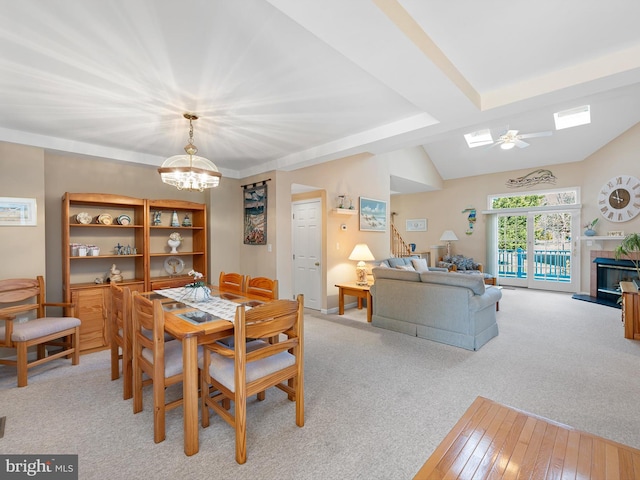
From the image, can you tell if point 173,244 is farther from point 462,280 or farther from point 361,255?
point 462,280

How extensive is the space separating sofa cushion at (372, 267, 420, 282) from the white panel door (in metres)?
1.23

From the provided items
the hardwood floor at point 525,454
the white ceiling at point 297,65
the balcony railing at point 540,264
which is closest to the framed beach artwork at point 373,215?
the white ceiling at point 297,65

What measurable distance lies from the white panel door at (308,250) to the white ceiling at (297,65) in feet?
7.19

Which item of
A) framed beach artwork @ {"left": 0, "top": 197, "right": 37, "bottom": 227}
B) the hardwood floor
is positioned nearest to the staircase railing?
the hardwood floor

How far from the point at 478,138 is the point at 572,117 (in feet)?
5.57

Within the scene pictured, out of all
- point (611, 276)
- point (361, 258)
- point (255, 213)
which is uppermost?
point (255, 213)

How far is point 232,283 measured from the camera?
11.1ft

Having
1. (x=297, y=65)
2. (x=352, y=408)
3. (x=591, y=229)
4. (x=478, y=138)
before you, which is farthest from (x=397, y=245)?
(x=297, y=65)

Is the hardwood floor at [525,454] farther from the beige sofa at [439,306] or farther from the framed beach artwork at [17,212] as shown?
the framed beach artwork at [17,212]

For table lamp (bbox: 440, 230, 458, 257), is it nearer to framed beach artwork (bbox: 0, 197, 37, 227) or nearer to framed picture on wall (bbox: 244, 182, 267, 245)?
framed picture on wall (bbox: 244, 182, 267, 245)

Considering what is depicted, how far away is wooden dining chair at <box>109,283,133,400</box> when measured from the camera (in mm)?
2404

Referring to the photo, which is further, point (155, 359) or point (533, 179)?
point (533, 179)

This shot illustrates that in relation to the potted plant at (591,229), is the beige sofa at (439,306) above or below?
below

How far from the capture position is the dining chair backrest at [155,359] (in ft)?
6.27
